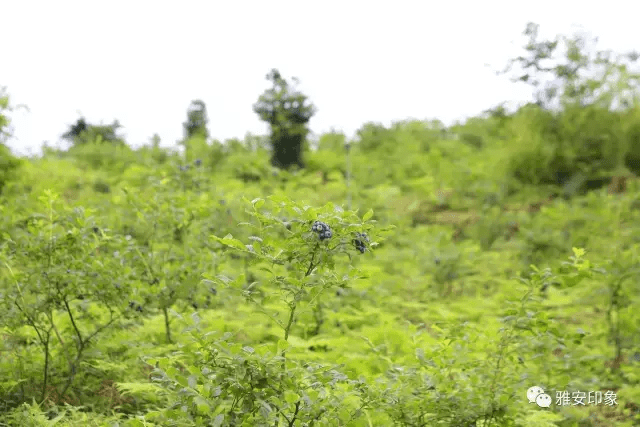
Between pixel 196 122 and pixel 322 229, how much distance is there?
1633 centimetres

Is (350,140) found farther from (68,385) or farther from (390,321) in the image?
(68,385)

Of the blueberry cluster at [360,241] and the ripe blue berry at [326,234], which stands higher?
the ripe blue berry at [326,234]

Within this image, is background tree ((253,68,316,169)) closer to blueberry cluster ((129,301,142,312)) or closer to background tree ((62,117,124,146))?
background tree ((62,117,124,146))

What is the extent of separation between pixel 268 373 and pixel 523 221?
7.91m

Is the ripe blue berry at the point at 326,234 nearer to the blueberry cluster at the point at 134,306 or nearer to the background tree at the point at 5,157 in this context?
the blueberry cluster at the point at 134,306

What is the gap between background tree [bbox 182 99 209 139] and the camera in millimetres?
17516

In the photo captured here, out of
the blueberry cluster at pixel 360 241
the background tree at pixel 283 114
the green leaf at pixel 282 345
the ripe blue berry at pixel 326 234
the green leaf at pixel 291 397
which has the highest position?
the background tree at pixel 283 114

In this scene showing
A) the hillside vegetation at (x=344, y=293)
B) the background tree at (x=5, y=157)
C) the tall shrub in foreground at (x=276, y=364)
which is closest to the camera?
the tall shrub in foreground at (x=276, y=364)

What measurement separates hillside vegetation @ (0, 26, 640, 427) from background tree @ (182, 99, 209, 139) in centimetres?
545

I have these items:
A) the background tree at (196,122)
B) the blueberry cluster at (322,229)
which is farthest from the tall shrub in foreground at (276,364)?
the background tree at (196,122)

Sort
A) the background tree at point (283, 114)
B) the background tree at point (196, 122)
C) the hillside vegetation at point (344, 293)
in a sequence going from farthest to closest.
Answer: the background tree at point (196, 122), the background tree at point (283, 114), the hillside vegetation at point (344, 293)

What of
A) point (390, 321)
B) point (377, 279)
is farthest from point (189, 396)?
point (377, 279)

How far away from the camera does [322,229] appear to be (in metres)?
2.14

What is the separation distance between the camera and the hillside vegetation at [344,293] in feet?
7.32
